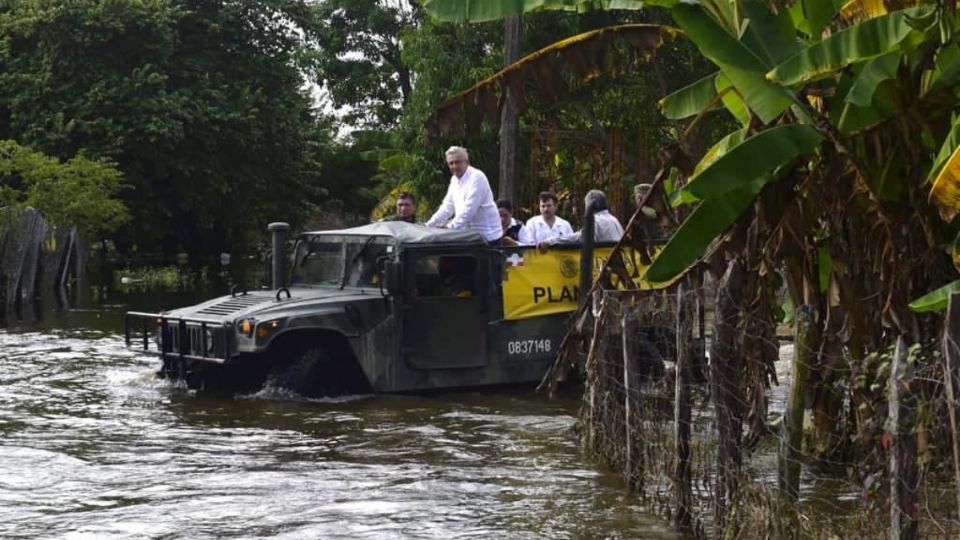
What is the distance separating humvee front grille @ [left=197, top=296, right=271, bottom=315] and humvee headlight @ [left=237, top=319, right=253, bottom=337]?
0.55 metres

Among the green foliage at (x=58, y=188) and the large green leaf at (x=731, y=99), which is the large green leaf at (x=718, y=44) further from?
the green foliage at (x=58, y=188)

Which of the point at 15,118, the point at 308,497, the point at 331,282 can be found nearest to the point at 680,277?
the point at 308,497

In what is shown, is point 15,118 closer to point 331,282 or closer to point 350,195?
point 350,195

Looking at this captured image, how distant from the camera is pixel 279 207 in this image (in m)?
48.3

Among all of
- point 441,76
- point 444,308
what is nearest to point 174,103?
point 441,76

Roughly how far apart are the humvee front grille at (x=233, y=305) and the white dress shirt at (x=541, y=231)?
2.90m

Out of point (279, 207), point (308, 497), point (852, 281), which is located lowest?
point (308, 497)

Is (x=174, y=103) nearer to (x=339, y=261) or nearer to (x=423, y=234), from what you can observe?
(x=339, y=261)

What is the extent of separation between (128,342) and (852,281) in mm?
8093

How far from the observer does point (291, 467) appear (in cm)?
1152

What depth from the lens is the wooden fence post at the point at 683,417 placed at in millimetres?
8812

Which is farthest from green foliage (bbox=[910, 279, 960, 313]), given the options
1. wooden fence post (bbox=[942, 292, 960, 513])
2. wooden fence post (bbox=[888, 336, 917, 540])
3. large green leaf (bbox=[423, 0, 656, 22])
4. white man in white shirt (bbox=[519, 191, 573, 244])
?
white man in white shirt (bbox=[519, 191, 573, 244])

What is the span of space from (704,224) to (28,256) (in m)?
23.5

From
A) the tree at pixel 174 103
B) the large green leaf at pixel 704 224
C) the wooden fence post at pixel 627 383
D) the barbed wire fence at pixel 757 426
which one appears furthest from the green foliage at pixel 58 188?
the large green leaf at pixel 704 224
